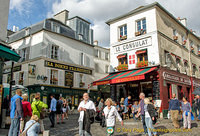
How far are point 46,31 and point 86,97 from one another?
685 inches

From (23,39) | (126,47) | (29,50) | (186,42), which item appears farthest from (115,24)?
(23,39)

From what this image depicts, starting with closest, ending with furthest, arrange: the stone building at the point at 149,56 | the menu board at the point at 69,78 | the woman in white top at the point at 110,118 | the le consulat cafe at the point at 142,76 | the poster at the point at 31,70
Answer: the woman in white top at the point at 110,118 → the le consulat cafe at the point at 142,76 → the stone building at the point at 149,56 → the poster at the point at 31,70 → the menu board at the point at 69,78

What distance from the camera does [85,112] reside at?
17.0ft

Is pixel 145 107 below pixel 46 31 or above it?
below

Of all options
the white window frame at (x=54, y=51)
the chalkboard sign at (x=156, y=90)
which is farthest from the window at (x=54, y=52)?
the chalkboard sign at (x=156, y=90)

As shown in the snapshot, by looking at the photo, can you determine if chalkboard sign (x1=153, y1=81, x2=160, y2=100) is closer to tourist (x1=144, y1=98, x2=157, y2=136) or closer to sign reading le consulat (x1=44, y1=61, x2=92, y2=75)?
tourist (x1=144, y1=98, x2=157, y2=136)

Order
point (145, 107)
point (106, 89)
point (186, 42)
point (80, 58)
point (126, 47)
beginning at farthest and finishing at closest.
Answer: point (106, 89), point (80, 58), point (186, 42), point (126, 47), point (145, 107)

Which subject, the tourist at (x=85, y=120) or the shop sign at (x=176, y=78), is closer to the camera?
the tourist at (x=85, y=120)

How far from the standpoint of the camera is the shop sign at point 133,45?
14759 mm

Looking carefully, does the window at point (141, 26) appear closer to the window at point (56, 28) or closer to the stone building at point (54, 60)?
the stone building at point (54, 60)

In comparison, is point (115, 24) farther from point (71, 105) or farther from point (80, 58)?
point (71, 105)

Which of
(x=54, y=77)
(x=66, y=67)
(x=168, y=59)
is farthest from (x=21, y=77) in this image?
(x=168, y=59)

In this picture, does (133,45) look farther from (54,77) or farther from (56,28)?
(56,28)

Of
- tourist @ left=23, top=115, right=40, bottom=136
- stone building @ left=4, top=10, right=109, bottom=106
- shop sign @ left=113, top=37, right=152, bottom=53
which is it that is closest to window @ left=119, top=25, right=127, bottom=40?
shop sign @ left=113, top=37, right=152, bottom=53
